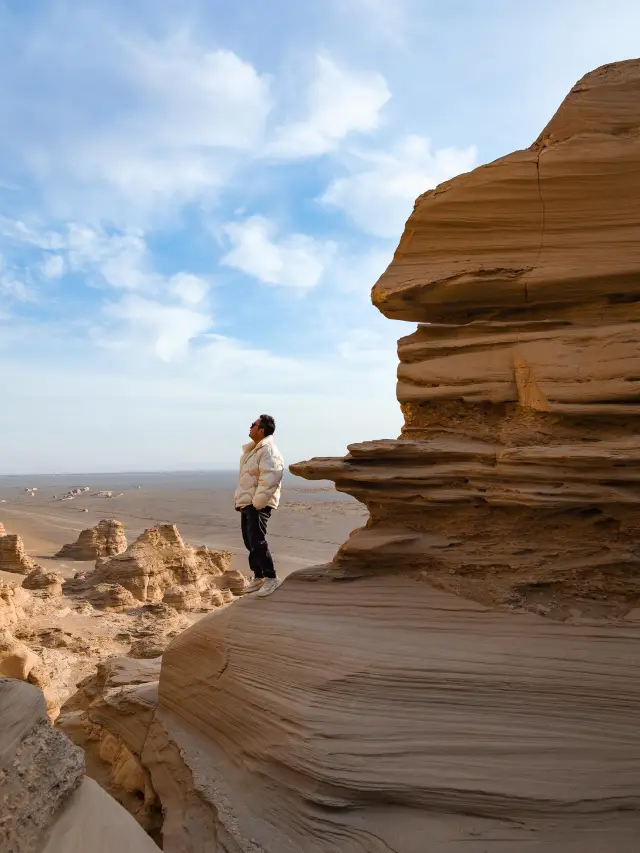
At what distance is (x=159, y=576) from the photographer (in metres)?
17.0

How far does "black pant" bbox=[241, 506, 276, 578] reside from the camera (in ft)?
19.2

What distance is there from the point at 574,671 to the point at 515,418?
6.96ft

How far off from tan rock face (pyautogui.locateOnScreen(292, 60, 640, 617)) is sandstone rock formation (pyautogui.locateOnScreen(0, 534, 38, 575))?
17005mm

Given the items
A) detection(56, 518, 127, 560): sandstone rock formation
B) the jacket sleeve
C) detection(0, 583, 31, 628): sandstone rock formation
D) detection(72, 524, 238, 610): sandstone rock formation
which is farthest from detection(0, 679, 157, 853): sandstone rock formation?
detection(56, 518, 127, 560): sandstone rock formation

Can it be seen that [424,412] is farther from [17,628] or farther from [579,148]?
[17,628]

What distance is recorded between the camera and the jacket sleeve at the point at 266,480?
230 inches

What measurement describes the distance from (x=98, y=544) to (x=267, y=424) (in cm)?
1945

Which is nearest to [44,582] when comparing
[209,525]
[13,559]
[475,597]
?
[13,559]

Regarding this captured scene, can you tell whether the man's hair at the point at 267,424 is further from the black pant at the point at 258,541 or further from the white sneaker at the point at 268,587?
the white sneaker at the point at 268,587

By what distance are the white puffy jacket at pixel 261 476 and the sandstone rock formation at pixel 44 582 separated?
12.0 meters

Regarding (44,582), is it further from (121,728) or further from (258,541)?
(258,541)

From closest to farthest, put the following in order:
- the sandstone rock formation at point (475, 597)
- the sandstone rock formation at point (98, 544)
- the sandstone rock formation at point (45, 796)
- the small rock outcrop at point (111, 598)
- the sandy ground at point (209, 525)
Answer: the sandstone rock formation at point (45, 796) < the sandstone rock formation at point (475, 597) < the small rock outcrop at point (111, 598) < the sandstone rock formation at point (98, 544) < the sandy ground at point (209, 525)

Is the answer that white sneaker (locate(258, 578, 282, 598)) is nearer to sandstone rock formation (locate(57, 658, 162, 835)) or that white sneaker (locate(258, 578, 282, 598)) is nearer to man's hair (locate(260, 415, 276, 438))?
man's hair (locate(260, 415, 276, 438))

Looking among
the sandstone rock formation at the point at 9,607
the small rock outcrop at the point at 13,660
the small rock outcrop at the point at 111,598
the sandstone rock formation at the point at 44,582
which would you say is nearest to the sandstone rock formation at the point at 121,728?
the small rock outcrop at the point at 13,660
